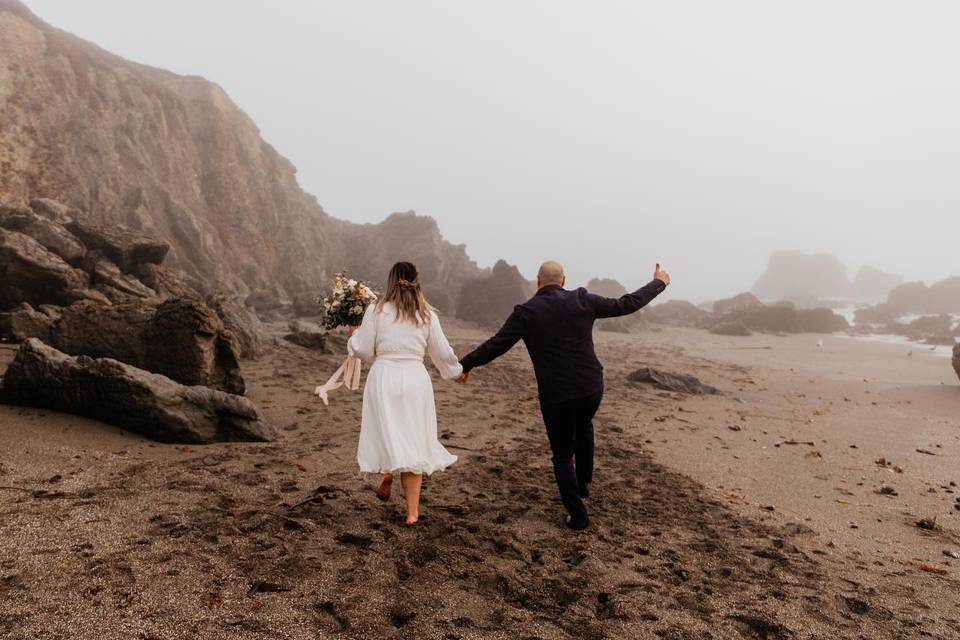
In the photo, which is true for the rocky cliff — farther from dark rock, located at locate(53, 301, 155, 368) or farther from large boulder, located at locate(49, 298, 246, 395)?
large boulder, located at locate(49, 298, 246, 395)

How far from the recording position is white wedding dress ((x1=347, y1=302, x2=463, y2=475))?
5.12m

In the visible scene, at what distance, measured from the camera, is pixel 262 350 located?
15.0 meters

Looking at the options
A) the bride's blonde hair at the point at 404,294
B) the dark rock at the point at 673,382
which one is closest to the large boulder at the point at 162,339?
the bride's blonde hair at the point at 404,294

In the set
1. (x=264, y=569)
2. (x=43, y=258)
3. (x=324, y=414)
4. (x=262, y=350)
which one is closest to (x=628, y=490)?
(x=264, y=569)

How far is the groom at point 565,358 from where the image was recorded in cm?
530

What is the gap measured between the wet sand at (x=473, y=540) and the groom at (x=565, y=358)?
630mm

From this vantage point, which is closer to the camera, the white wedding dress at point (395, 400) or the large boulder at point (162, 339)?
the white wedding dress at point (395, 400)

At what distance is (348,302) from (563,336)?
13.8 feet

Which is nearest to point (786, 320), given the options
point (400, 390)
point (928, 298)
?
point (400, 390)

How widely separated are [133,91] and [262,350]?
97.3 feet

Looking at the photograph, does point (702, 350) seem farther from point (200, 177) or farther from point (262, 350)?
point (200, 177)

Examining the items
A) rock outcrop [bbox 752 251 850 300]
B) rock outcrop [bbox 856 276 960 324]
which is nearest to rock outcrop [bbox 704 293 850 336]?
rock outcrop [bbox 856 276 960 324]

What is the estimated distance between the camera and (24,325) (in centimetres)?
1090

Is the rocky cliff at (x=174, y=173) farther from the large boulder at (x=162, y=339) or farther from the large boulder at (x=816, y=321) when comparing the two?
the large boulder at (x=816, y=321)
